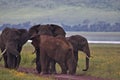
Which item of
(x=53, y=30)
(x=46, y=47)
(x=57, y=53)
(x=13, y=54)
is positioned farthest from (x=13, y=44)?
(x=57, y=53)

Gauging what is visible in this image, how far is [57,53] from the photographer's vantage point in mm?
23344

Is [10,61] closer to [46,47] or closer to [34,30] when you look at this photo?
[34,30]

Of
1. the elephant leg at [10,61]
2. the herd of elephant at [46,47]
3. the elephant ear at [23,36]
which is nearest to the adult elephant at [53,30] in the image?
the herd of elephant at [46,47]

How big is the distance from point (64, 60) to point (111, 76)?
2729 mm

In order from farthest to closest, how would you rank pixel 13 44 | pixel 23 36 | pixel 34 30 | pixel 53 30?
1. pixel 34 30
2. pixel 53 30
3. pixel 23 36
4. pixel 13 44

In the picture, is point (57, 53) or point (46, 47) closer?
point (57, 53)

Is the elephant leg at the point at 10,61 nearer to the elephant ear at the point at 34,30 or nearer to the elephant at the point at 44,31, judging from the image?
the elephant at the point at 44,31

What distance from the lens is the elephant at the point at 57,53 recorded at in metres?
23.2

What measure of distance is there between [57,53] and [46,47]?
935mm

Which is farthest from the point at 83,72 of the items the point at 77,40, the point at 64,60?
the point at 64,60

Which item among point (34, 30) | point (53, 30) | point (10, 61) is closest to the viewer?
point (10, 61)

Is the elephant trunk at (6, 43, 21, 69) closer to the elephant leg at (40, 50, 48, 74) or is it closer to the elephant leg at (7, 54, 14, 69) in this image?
the elephant leg at (7, 54, 14, 69)

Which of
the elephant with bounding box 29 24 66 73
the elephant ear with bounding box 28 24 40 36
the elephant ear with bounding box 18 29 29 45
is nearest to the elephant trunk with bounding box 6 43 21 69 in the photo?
the elephant ear with bounding box 18 29 29 45

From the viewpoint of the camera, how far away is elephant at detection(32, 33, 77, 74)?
76.0 feet
